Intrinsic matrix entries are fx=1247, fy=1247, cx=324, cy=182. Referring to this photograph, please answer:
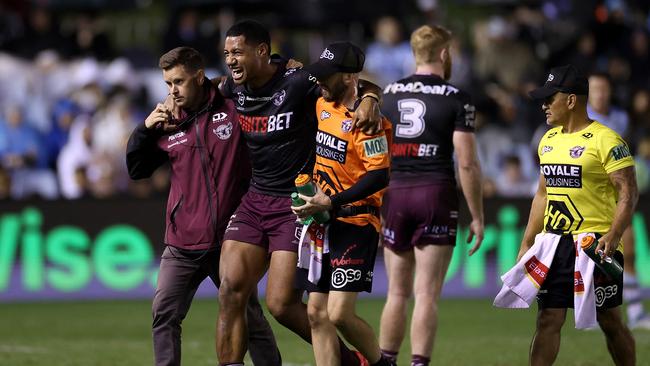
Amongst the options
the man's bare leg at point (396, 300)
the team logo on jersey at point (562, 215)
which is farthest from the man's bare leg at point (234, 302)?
the team logo on jersey at point (562, 215)

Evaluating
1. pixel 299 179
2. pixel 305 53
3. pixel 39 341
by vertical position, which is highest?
pixel 305 53

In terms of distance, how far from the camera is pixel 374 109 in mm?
8375

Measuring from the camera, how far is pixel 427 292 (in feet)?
32.9

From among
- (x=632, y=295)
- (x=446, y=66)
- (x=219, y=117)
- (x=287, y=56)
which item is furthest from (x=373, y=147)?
(x=287, y=56)

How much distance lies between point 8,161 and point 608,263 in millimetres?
12204

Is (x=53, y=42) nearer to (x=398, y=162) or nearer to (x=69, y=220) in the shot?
(x=69, y=220)

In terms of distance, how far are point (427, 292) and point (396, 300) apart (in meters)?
0.27

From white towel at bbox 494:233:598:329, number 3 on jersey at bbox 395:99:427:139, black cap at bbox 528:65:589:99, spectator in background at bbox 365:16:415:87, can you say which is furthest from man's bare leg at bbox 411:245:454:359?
spectator in background at bbox 365:16:415:87

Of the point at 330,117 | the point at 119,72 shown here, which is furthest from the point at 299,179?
the point at 119,72

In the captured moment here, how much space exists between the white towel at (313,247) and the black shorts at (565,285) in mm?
1576

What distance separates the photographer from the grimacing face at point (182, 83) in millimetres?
8930

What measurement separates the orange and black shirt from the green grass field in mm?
2999

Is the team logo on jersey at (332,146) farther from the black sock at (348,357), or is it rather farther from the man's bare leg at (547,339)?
the man's bare leg at (547,339)

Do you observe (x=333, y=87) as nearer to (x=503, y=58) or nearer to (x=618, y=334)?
(x=618, y=334)
